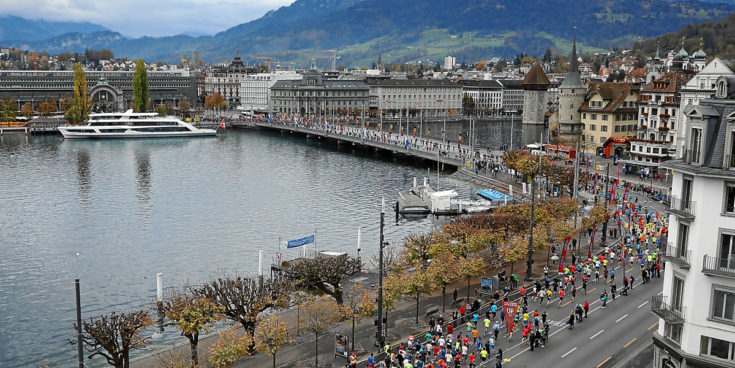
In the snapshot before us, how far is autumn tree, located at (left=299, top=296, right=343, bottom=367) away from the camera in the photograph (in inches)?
1190

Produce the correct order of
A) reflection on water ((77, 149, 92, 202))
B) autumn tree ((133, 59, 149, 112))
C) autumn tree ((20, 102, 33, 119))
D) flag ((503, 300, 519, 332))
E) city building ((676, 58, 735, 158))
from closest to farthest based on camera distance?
flag ((503, 300, 519, 332)), city building ((676, 58, 735, 158)), reflection on water ((77, 149, 92, 202)), autumn tree ((133, 59, 149, 112)), autumn tree ((20, 102, 33, 119))

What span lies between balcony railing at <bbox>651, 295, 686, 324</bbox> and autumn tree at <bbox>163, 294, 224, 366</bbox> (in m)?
17.6

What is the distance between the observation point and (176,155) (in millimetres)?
115375

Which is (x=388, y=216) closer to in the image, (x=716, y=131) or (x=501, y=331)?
(x=501, y=331)

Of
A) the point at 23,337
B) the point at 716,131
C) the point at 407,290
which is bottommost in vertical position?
the point at 23,337

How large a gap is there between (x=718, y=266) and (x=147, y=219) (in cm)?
5293

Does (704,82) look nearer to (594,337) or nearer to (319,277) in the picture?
(594,337)

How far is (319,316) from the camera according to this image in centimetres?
3114

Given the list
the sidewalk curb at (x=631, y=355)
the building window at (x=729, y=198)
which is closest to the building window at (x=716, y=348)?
the building window at (x=729, y=198)

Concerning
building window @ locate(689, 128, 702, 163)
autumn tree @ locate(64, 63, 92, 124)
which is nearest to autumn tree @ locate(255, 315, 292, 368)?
building window @ locate(689, 128, 702, 163)

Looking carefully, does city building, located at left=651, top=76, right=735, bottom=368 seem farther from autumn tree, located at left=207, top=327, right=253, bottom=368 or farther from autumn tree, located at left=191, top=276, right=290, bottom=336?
autumn tree, located at left=191, top=276, right=290, bottom=336

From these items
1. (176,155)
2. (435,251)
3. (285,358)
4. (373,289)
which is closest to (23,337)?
(285,358)

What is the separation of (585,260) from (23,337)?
34366mm

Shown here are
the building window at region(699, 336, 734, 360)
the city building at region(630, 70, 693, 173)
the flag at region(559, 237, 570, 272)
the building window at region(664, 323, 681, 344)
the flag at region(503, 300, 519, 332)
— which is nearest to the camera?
the building window at region(699, 336, 734, 360)
